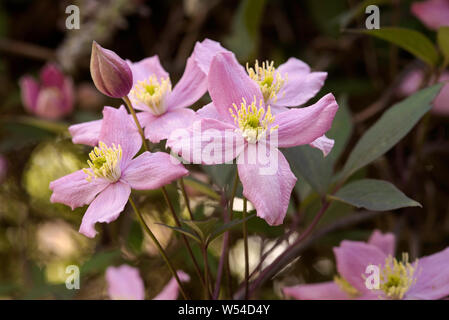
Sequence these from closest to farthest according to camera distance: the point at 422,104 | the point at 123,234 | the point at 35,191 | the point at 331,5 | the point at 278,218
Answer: the point at 278,218, the point at 422,104, the point at 123,234, the point at 331,5, the point at 35,191

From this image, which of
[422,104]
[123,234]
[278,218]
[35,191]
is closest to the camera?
[278,218]

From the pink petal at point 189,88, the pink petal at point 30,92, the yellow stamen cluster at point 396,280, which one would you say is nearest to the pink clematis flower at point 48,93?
the pink petal at point 30,92

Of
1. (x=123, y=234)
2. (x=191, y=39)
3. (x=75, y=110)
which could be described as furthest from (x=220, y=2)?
(x=123, y=234)

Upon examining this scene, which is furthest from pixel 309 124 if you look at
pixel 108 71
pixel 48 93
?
pixel 48 93

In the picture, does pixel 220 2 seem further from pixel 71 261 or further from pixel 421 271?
pixel 421 271

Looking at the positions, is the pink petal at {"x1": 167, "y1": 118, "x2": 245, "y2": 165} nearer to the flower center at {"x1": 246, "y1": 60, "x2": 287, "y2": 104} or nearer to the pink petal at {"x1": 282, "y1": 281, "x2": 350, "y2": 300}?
the flower center at {"x1": 246, "y1": 60, "x2": 287, "y2": 104}
